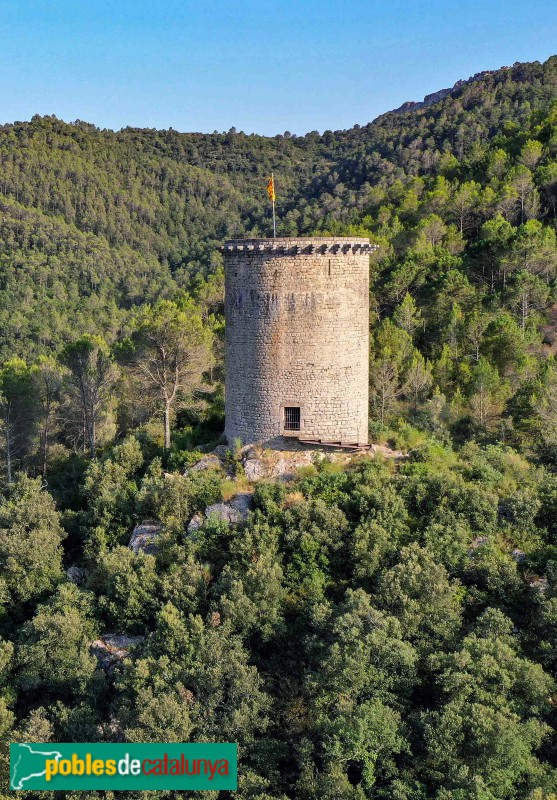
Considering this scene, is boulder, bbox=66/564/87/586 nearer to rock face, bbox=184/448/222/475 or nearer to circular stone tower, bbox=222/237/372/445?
rock face, bbox=184/448/222/475

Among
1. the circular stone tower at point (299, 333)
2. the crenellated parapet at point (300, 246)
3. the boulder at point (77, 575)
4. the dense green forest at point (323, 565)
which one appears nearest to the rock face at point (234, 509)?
the dense green forest at point (323, 565)

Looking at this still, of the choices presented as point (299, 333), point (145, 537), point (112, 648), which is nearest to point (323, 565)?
point (145, 537)

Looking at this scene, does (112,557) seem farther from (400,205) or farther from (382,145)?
(382,145)

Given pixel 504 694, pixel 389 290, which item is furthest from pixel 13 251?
pixel 504 694

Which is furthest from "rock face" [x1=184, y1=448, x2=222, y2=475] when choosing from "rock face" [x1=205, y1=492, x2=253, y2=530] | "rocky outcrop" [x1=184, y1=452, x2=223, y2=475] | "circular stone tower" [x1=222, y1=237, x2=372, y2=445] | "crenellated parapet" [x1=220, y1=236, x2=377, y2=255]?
"crenellated parapet" [x1=220, y1=236, x2=377, y2=255]

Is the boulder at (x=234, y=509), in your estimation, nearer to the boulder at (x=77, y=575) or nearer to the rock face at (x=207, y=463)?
the rock face at (x=207, y=463)

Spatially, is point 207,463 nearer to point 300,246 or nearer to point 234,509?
point 234,509
